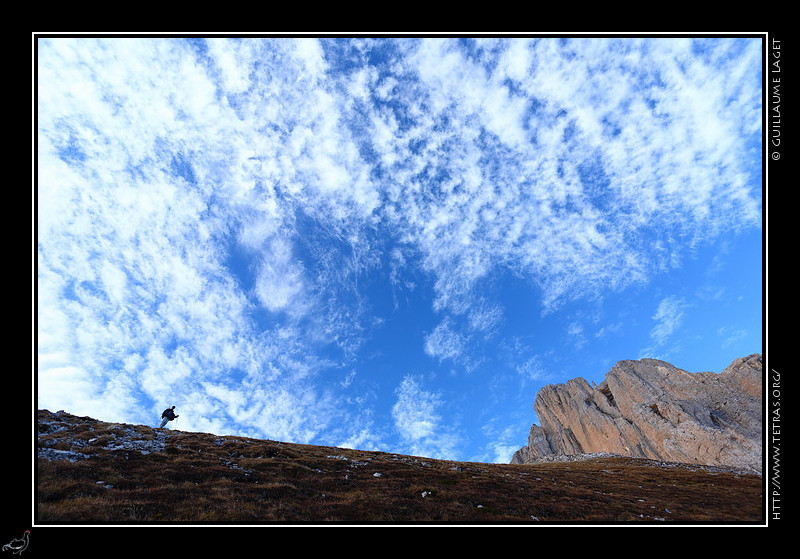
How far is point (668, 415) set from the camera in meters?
83.8

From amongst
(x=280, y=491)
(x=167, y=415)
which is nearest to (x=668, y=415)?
(x=280, y=491)

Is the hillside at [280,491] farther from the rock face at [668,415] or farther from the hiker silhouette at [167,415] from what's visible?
the rock face at [668,415]

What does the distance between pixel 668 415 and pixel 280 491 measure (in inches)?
4037

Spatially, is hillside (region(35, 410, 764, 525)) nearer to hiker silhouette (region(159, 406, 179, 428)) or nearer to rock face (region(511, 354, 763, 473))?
hiker silhouette (region(159, 406, 179, 428))

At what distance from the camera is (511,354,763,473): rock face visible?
70.7m
